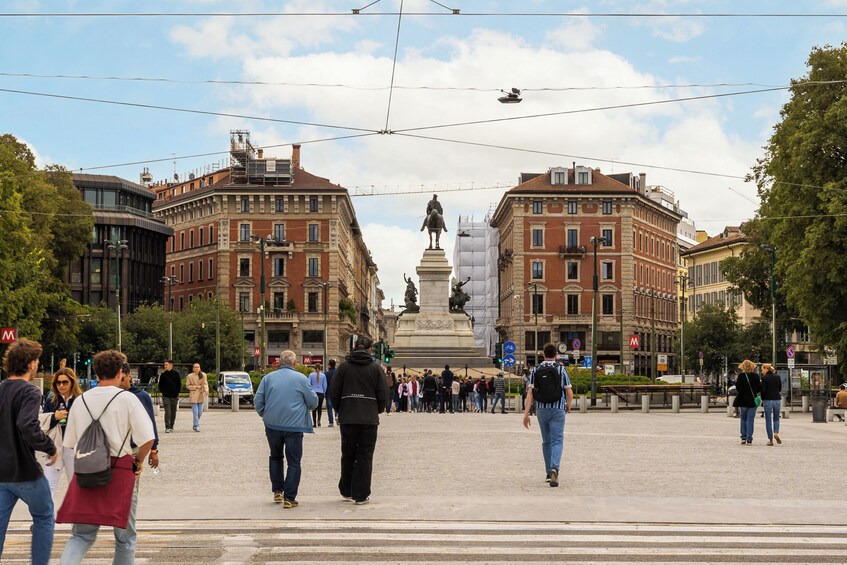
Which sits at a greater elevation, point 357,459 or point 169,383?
point 169,383

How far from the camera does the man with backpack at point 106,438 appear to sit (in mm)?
8438

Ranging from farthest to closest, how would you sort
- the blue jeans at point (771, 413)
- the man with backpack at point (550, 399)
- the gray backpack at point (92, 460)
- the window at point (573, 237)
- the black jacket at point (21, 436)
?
the window at point (573, 237) < the blue jeans at point (771, 413) < the man with backpack at point (550, 399) < the black jacket at point (21, 436) < the gray backpack at point (92, 460)

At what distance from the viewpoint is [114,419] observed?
28.4 feet

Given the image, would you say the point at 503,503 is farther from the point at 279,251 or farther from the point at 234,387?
the point at 279,251

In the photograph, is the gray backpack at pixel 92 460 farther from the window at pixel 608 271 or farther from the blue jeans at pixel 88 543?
the window at pixel 608 271

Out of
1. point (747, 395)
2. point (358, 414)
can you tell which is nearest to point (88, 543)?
point (358, 414)

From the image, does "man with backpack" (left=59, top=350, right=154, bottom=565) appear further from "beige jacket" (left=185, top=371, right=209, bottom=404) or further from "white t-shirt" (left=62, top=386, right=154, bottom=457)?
"beige jacket" (left=185, top=371, right=209, bottom=404)

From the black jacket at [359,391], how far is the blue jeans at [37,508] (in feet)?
18.5

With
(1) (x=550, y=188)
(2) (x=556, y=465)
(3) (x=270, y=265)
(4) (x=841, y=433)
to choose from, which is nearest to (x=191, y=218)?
(3) (x=270, y=265)

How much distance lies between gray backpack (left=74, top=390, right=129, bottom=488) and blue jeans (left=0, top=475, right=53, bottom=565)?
0.72 meters

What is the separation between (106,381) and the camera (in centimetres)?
887

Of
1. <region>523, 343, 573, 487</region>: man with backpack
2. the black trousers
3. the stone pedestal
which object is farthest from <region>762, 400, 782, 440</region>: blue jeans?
the stone pedestal

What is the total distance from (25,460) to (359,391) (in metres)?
5.99

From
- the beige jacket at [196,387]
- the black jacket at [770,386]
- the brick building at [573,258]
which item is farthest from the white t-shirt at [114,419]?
the brick building at [573,258]
